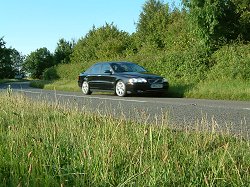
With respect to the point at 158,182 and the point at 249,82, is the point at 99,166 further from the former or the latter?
the point at 249,82

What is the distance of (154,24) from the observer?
38.6 m

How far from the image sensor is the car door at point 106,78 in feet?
Result: 55.3

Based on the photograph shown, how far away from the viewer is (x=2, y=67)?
2416 inches

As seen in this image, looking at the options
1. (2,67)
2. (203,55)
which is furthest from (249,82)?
(2,67)

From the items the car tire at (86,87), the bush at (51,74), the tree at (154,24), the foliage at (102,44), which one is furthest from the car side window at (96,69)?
the bush at (51,74)

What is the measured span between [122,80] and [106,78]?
1291mm

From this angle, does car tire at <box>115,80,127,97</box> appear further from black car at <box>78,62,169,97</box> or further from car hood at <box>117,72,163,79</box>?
car hood at <box>117,72,163,79</box>

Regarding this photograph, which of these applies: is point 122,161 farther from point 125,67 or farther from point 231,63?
point 231,63

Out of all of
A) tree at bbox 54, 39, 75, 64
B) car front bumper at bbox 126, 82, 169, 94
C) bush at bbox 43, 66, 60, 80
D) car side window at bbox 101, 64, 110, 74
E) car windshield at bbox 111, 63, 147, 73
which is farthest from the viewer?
tree at bbox 54, 39, 75, 64

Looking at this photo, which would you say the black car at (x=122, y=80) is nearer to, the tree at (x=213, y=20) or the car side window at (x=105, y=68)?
the car side window at (x=105, y=68)

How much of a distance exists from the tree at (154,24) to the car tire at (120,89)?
1261 cm

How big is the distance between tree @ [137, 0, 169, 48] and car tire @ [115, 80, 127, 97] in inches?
496

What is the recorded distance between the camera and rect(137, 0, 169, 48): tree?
29266 mm

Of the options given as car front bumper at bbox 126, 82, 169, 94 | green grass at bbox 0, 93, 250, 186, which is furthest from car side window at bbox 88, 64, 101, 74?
green grass at bbox 0, 93, 250, 186
